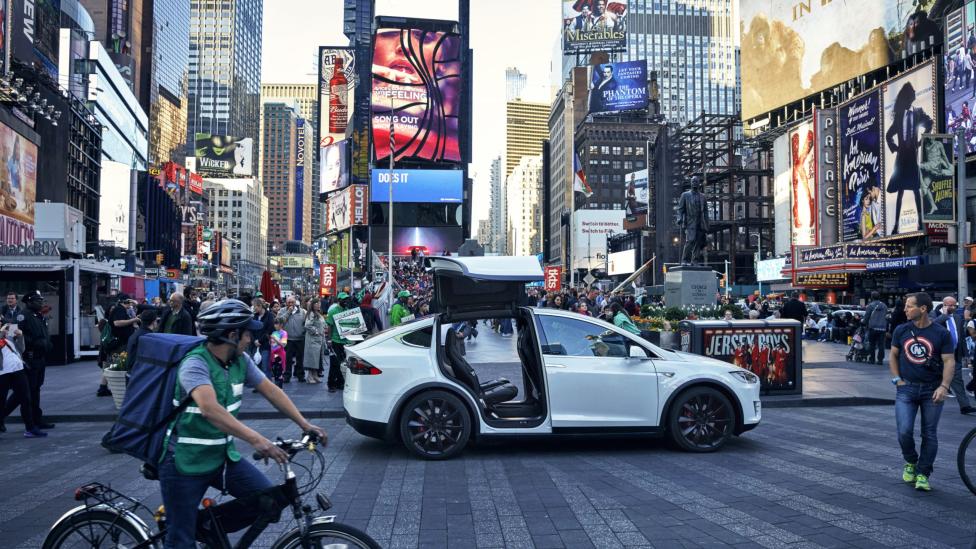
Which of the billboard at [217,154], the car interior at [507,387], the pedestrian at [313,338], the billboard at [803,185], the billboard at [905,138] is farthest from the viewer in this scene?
the billboard at [217,154]

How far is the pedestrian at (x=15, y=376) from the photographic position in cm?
871

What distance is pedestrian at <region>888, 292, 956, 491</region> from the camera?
20.7 ft

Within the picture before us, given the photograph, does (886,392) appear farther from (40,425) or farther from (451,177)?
(451,177)

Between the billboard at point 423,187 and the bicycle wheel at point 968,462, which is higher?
the billboard at point 423,187

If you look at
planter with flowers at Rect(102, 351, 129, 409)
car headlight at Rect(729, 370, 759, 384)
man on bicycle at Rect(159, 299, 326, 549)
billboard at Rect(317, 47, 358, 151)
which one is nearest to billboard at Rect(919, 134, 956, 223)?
car headlight at Rect(729, 370, 759, 384)

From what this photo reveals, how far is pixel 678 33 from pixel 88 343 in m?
171

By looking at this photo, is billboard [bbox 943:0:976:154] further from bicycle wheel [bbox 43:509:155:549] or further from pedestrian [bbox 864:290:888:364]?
bicycle wheel [bbox 43:509:155:549]

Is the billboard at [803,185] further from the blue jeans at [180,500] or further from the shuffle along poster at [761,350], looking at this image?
the blue jeans at [180,500]

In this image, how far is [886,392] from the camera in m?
12.8

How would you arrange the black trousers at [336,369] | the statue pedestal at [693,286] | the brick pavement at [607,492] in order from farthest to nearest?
the statue pedestal at [693,286], the black trousers at [336,369], the brick pavement at [607,492]

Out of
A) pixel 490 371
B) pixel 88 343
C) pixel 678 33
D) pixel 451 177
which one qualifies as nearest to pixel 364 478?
pixel 490 371

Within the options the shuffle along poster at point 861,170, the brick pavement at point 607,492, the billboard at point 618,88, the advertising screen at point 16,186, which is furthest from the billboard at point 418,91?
the brick pavement at point 607,492

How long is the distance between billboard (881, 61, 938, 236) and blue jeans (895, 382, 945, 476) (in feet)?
132

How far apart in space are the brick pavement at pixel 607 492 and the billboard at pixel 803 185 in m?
49.0
